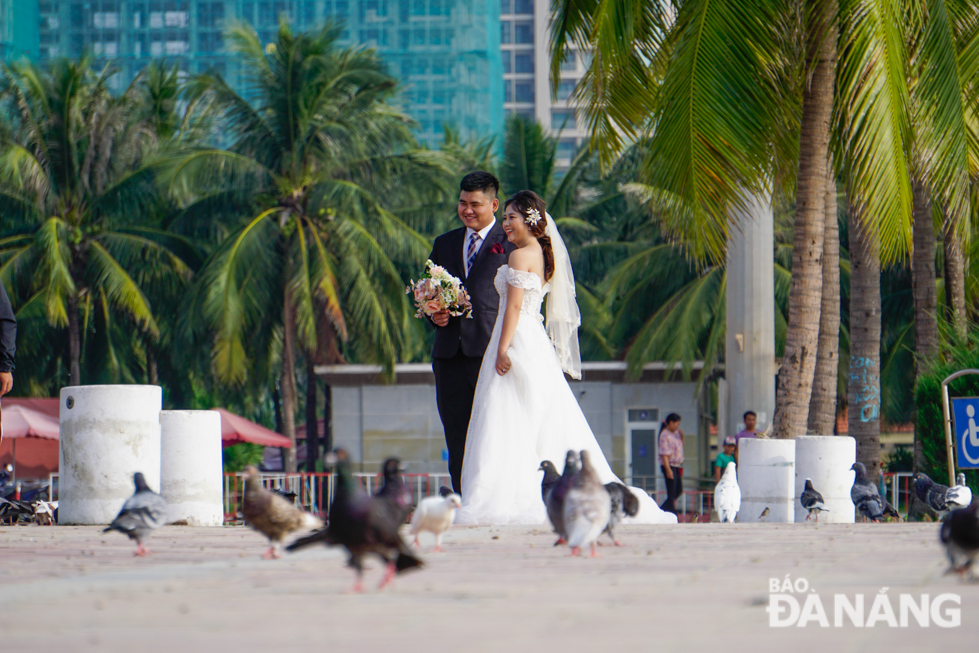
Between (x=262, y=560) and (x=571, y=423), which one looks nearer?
(x=262, y=560)

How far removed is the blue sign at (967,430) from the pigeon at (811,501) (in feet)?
5.41

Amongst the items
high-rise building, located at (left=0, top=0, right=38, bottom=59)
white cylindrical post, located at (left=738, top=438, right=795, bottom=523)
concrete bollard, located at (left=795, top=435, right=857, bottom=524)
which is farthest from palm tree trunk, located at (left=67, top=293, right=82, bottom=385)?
high-rise building, located at (left=0, top=0, right=38, bottom=59)

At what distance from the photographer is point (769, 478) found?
9.89 metres

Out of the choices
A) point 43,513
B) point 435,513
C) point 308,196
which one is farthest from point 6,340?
point 308,196

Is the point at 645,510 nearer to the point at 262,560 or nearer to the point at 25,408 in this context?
the point at 262,560

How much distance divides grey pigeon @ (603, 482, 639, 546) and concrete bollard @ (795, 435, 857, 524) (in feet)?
14.9

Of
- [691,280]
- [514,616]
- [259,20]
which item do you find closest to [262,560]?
[514,616]

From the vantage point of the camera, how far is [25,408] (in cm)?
2520

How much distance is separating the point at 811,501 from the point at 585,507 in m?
5.55

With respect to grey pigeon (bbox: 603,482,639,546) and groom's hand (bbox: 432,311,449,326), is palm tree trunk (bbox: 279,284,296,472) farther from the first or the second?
grey pigeon (bbox: 603,482,639,546)

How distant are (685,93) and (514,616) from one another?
8.20 m

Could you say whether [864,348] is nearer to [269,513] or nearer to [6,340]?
[6,340]

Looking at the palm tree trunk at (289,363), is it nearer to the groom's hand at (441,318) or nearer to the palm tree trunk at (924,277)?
the palm tree trunk at (924,277)

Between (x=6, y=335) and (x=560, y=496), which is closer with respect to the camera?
(x=560, y=496)
